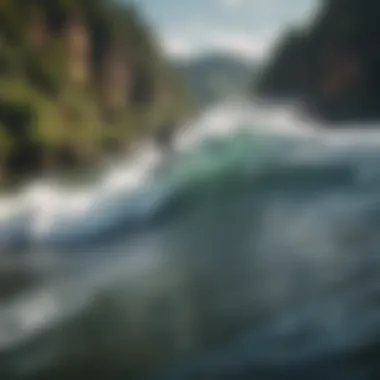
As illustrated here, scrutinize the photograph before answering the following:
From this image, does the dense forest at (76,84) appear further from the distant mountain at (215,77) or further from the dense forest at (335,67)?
the dense forest at (335,67)

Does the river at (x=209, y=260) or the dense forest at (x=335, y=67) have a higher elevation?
the dense forest at (x=335, y=67)

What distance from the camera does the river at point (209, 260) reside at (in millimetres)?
2043

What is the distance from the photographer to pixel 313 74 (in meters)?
2.29

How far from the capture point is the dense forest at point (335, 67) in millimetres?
2250

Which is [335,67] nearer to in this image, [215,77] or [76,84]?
[215,77]

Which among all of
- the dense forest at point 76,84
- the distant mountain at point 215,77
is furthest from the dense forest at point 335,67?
the dense forest at point 76,84

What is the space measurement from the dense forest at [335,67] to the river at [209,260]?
0.22ft

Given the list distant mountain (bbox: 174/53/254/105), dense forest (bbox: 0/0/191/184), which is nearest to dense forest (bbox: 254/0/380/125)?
distant mountain (bbox: 174/53/254/105)

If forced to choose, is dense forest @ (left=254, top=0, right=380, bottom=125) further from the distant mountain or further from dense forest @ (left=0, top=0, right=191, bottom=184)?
dense forest @ (left=0, top=0, right=191, bottom=184)

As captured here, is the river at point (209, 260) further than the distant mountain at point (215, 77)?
No

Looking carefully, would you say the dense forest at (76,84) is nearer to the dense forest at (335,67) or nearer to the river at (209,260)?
the river at (209,260)

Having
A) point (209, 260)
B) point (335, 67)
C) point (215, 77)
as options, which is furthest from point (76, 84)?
point (335, 67)

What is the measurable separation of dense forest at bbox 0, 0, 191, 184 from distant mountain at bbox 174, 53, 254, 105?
41 millimetres

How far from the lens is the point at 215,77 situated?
7.41ft
